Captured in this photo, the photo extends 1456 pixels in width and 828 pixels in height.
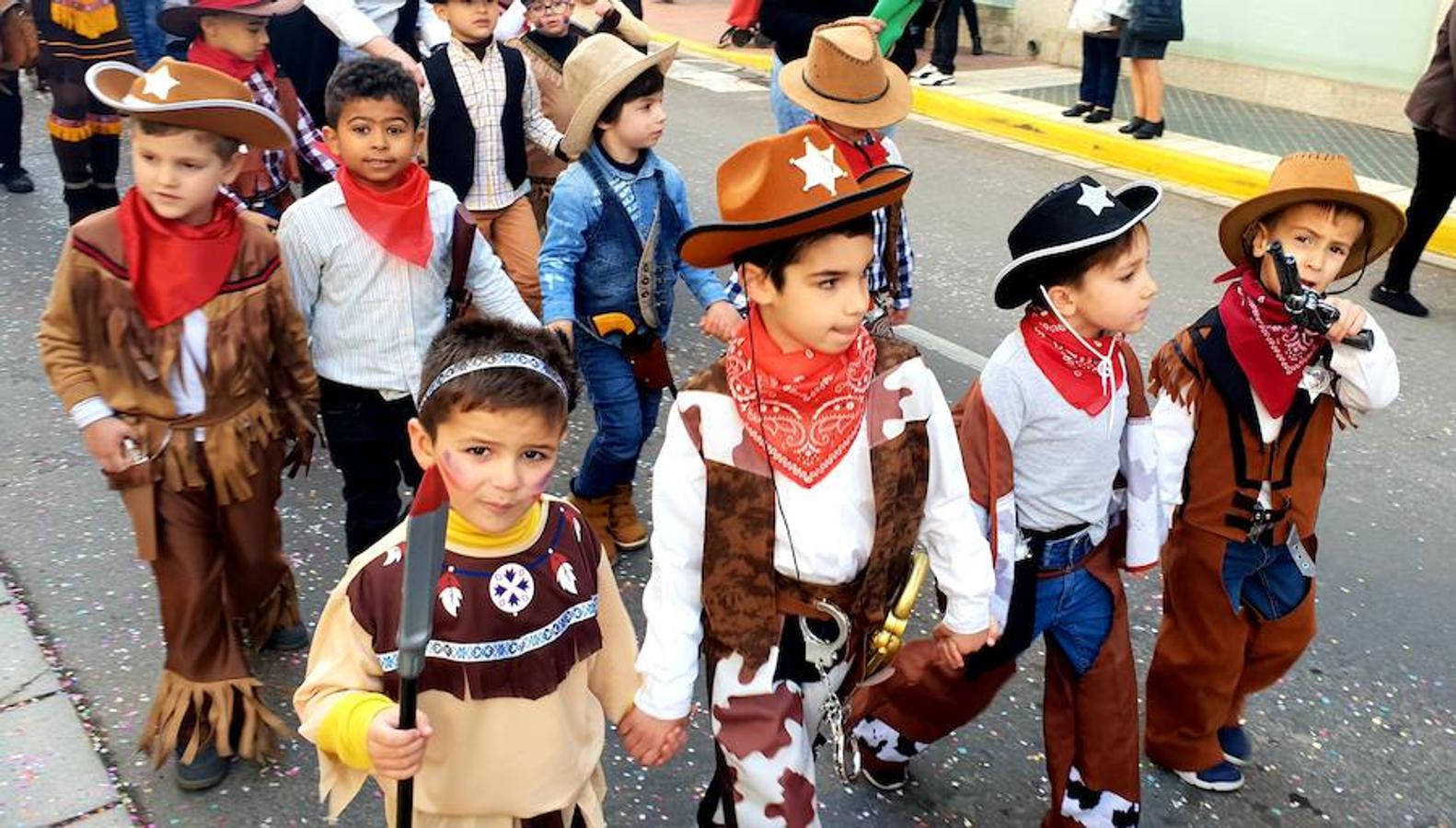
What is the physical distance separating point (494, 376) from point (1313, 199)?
6.47ft

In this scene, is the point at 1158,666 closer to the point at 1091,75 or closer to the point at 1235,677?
the point at 1235,677

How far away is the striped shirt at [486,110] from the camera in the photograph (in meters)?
5.29

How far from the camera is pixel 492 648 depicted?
2359 millimetres

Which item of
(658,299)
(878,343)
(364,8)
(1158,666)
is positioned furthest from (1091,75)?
(878,343)

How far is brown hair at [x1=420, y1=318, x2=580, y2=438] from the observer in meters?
2.34

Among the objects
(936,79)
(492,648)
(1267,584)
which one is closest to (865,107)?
(1267,584)

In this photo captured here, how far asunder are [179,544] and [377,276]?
898mm

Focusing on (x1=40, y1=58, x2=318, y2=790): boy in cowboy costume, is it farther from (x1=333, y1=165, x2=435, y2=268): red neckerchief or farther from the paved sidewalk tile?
(x1=333, y1=165, x2=435, y2=268): red neckerchief

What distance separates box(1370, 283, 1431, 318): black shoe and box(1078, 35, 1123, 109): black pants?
13.4ft

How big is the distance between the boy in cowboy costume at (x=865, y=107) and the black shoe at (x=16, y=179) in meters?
5.76

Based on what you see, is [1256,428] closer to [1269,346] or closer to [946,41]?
[1269,346]

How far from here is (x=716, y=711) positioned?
105 inches

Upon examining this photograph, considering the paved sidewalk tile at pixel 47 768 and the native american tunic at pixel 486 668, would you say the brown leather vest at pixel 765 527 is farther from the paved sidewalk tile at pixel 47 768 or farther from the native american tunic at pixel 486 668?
the paved sidewalk tile at pixel 47 768

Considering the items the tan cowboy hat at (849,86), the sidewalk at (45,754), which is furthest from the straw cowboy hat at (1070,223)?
the sidewalk at (45,754)
